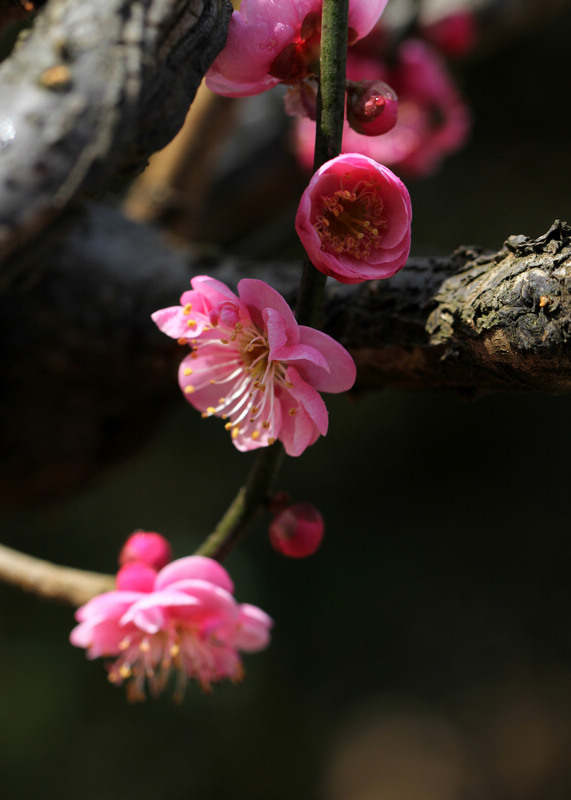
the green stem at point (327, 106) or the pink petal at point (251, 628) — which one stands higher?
the green stem at point (327, 106)

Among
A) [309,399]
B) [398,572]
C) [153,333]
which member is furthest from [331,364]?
[398,572]

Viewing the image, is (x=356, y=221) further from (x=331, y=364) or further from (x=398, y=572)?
(x=398, y=572)

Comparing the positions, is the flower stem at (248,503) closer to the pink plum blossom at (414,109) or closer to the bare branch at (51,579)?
the bare branch at (51,579)

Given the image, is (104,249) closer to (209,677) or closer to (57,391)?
(57,391)

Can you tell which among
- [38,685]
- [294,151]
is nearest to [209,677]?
[294,151]

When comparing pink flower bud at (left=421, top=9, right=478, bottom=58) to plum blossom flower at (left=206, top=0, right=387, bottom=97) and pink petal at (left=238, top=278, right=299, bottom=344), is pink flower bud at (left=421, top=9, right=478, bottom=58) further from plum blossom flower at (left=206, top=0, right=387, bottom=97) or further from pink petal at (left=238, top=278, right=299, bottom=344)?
pink petal at (left=238, top=278, right=299, bottom=344)

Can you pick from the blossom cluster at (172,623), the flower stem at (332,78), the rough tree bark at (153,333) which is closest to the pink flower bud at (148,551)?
the blossom cluster at (172,623)
